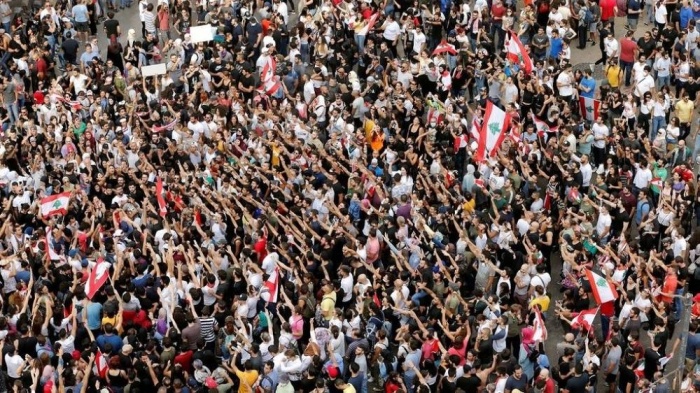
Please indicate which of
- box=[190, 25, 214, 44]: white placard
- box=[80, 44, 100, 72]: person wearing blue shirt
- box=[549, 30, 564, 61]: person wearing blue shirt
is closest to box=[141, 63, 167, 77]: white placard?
box=[190, 25, 214, 44]: white placard

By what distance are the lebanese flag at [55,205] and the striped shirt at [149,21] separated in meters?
8.97

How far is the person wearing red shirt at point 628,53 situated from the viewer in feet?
105

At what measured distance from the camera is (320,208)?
88.8 ft

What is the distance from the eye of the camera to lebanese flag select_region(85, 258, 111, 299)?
25.0m

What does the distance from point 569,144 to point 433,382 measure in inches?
291

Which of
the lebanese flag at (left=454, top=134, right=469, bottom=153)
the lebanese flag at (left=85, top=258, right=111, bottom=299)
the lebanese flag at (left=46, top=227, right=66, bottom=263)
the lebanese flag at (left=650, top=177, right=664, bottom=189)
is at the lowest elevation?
the lebanese flag at (left=46, top=227, right=66, bottom=263)

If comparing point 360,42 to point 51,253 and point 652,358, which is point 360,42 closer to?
point 51,253

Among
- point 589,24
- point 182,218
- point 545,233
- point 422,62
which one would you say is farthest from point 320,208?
point 589,24

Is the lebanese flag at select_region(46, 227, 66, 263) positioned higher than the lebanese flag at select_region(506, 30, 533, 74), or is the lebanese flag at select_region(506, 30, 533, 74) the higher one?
the lebanese flag at select_region(506, 30, 533, 74)

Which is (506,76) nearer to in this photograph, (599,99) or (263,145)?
(599,99)

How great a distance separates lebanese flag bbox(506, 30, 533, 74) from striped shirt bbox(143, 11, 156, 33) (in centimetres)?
966

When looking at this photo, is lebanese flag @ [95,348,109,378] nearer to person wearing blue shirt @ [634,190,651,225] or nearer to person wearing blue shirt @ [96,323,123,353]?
person wearing blue shirt @ [96,323,123,353]

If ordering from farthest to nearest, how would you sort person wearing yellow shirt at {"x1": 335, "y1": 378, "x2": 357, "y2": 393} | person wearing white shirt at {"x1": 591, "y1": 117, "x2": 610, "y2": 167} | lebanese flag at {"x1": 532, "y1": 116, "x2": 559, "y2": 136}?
lebanese flag at {"x1": 532, "y1": 116, "x2": 559, "y2": 136}
person wearing white shirt at {"x1": 591, "y1": 117, "x2": 610, "y2": 167}
person wearing yellow shirt at {"x1": 335, "y1": 378, "x2": 357, "y2": 393}

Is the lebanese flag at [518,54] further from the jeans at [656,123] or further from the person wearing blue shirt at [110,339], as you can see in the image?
the person wearing blue shirt at [110,339]
